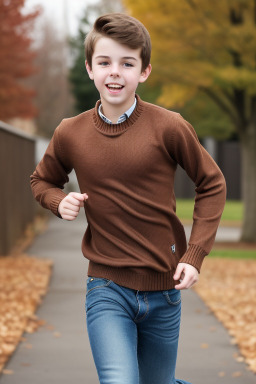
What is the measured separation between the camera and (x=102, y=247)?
3684 millimetres

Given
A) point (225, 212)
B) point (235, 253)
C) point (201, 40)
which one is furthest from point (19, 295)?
point (225, 212)

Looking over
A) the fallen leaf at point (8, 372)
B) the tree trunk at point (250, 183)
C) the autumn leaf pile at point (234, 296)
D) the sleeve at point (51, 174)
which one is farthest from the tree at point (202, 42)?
the sleeve at point (51, 174)

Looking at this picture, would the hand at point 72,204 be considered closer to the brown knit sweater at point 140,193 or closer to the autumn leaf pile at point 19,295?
the brown knit sweater at point 140,193

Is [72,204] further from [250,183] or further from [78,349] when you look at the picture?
[250,183]

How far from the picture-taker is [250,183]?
1770cm

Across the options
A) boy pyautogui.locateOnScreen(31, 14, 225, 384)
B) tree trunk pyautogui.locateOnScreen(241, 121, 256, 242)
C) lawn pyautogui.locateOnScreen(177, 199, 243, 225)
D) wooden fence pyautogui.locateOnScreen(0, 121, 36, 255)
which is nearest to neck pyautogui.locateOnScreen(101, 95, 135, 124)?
boy pyautogui.locateOnScreen(31, 14, 225, 384)

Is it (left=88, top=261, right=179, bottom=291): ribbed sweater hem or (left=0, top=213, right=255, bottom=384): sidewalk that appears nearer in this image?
(left=88, top=261, right=179, bottom=291): ribbed sweater hem

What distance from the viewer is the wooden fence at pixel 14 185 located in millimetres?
13141

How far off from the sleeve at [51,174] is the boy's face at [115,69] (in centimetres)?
32

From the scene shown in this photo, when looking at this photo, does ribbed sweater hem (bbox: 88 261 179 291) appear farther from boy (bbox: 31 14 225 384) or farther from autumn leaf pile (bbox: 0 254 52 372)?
autumn leaf pile (bbox: 0 254 52 372)

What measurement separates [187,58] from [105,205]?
13.1 meters

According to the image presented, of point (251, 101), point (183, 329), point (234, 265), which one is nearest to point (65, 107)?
point (251, 101)

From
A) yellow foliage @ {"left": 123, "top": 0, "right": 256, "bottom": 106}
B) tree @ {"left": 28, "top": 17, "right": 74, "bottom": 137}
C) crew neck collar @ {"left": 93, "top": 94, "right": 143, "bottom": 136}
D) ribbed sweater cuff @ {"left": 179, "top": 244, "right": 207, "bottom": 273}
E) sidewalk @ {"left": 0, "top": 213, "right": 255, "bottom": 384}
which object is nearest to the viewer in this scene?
ribbed sweater cuff @ {"left": 179, "top": 244, "right": 207, "bottom": 273}

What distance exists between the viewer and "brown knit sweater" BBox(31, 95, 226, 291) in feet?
11.9
